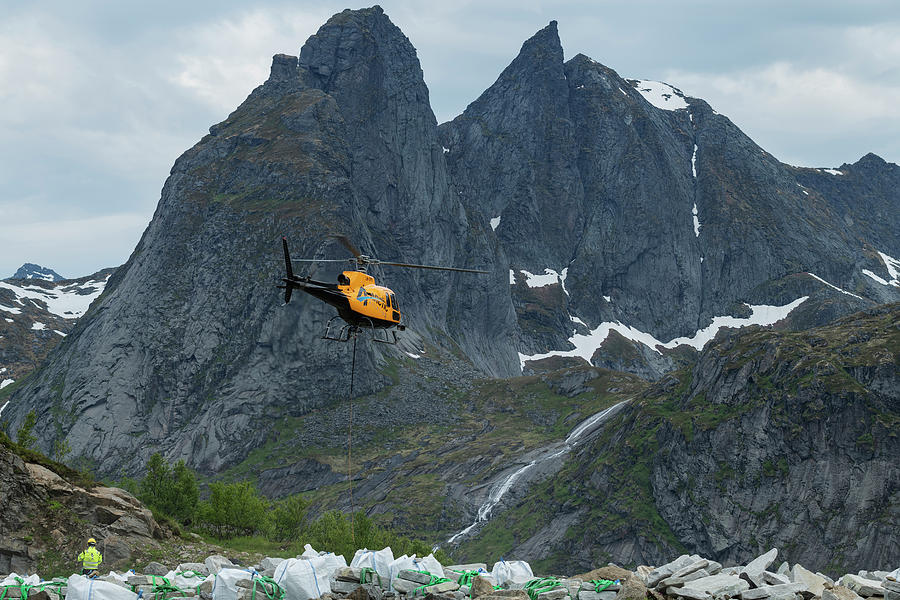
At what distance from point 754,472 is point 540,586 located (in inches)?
4663

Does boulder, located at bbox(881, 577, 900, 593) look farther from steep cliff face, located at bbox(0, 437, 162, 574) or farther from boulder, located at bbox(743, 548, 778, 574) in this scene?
steep cliff face, located at bbox(0, 437, 162, 574)

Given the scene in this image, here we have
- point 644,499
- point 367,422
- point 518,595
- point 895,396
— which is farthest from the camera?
point 367,422

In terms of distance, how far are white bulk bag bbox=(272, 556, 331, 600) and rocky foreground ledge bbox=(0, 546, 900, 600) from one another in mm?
31

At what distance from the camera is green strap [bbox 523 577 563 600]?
78.0ft

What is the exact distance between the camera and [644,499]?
446ft

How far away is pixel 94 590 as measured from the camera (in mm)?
23453

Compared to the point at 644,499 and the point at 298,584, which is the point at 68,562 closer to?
the point at 298,584

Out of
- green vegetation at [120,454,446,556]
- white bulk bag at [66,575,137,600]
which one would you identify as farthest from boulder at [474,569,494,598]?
green vegetation at [120,454,446,556]

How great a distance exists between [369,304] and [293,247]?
157 meters

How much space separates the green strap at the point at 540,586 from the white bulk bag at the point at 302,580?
646cm

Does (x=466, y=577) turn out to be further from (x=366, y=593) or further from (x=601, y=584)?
(x=601, y=584)

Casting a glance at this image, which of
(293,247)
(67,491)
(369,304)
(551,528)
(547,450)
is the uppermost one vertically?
(293,247)

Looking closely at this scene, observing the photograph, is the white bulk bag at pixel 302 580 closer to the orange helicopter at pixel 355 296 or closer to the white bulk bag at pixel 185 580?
the white bulk bag at pixel 185 580

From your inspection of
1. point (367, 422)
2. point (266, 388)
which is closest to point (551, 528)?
point (367, 422)
